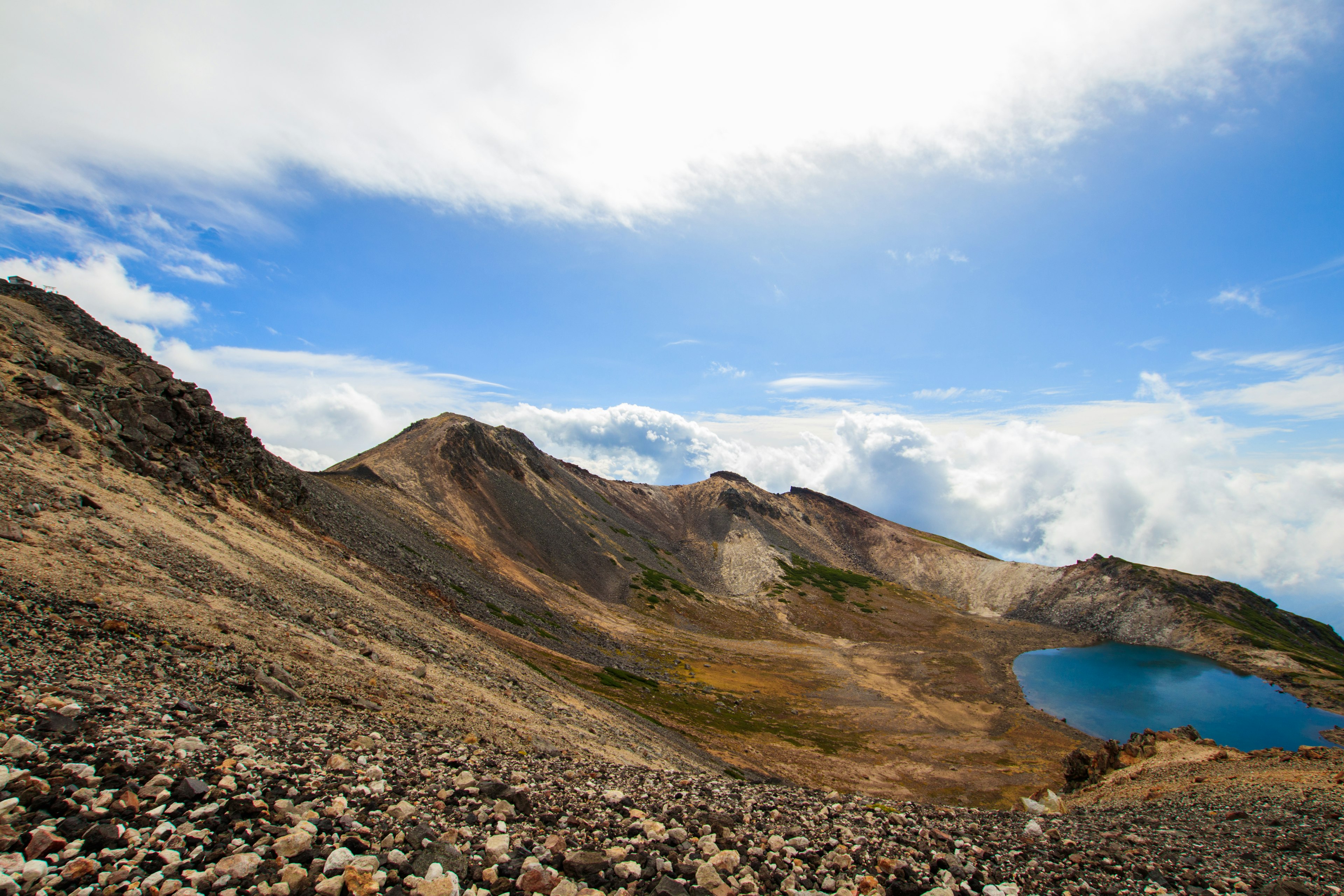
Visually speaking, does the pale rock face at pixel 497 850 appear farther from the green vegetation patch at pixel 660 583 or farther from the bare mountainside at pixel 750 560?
the green vegetation patch at pixel 660 583

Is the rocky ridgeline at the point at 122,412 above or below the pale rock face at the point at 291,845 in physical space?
above

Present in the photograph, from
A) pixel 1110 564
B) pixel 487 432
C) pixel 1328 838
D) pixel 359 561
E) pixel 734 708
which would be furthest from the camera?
pixel 1110 564

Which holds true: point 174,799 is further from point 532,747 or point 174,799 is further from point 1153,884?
point 1153,884

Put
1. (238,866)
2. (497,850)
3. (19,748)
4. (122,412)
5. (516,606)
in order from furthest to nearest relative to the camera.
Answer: (516,606)
(122,412)
(497,850)
(19,748)
(238,866)

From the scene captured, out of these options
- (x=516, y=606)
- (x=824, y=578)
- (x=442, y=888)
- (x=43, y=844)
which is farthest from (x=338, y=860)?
(x=824, y=578)

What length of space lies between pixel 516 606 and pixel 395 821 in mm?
59760

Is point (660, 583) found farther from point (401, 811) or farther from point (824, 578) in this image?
point (401, 811)

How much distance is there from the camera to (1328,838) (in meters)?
15.4

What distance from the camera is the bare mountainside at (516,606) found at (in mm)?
20359

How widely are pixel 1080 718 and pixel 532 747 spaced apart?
9142 cm

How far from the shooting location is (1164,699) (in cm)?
9275

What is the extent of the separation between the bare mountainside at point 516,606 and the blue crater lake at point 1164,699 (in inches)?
258

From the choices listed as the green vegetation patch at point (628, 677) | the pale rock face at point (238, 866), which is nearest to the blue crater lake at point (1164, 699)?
the green vegetation patch at point (628, 677)

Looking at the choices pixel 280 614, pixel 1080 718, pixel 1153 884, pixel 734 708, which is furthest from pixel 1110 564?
pixel 280 614
